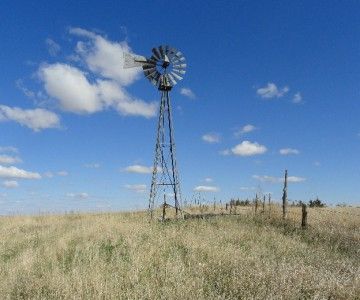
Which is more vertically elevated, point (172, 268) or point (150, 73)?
point (150, 73)

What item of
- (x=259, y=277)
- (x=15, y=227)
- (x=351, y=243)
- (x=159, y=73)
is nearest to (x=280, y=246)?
(x=351, y=243)

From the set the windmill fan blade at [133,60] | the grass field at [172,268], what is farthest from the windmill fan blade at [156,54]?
the grass field at [172,268]

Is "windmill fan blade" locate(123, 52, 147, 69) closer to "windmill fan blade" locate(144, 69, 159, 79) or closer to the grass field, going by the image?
"windmill fan blade" locate(144, 69, 159, 79)

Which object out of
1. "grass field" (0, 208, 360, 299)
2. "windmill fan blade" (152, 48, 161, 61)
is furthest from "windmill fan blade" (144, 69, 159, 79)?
"grass field" (0, 208, 360, 299)

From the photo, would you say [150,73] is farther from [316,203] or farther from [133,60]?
[316,203]

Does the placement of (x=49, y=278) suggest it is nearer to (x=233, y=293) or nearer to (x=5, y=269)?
Answer: (x=5, y=269)

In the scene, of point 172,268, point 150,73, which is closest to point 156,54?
point 150,73

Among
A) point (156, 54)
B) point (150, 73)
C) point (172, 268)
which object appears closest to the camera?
point (172, 268)

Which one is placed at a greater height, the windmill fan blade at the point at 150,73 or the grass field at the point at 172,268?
the windmill fan blade at the point at 150,73

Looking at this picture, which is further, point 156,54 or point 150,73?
point 156,54

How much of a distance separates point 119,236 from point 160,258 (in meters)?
4.38

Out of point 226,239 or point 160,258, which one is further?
point 226,239

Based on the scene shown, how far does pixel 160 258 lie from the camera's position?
11.1 meters

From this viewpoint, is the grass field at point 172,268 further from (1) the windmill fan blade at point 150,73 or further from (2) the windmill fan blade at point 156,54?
(2) the windmill fan blade at point 156,54
